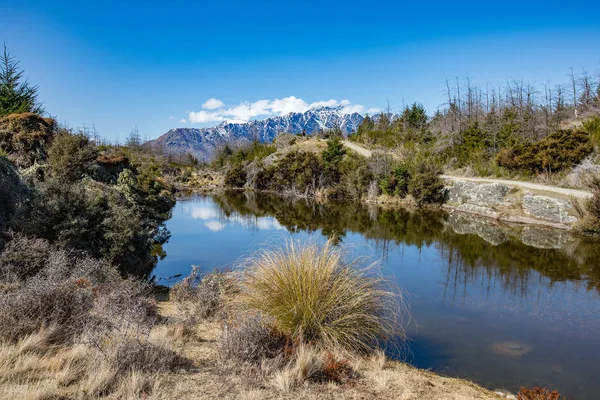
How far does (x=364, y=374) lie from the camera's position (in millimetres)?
4590

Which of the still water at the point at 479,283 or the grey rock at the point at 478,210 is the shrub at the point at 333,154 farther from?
the still water at the point at 479,283

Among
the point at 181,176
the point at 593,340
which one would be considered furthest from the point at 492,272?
the point at 181,176

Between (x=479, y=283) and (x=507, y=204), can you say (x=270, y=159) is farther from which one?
(x=479, y=283)

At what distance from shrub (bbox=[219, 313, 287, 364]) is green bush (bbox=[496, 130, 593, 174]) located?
23189mm

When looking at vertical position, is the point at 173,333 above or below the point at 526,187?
below

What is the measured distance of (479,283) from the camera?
9.88m

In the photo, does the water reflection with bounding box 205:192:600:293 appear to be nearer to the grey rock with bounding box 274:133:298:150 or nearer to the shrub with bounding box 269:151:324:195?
the shrub with bounding box 269:151:324:195

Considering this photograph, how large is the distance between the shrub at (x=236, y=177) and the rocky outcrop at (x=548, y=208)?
34.2 metres

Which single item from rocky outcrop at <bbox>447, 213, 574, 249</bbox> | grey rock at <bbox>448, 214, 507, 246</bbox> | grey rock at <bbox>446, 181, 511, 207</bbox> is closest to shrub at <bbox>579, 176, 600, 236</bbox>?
A: rocky outcrop at <bbox>447, 213, 574, 249</bbox>

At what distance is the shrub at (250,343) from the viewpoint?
4.27 m

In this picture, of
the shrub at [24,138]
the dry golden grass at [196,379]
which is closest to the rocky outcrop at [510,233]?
the dry golden grass at [196,379]

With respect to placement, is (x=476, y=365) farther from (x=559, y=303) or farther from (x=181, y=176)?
(x=181, y=176)

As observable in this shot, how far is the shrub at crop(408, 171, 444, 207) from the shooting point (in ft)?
86.4

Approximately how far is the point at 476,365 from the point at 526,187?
709 inches
